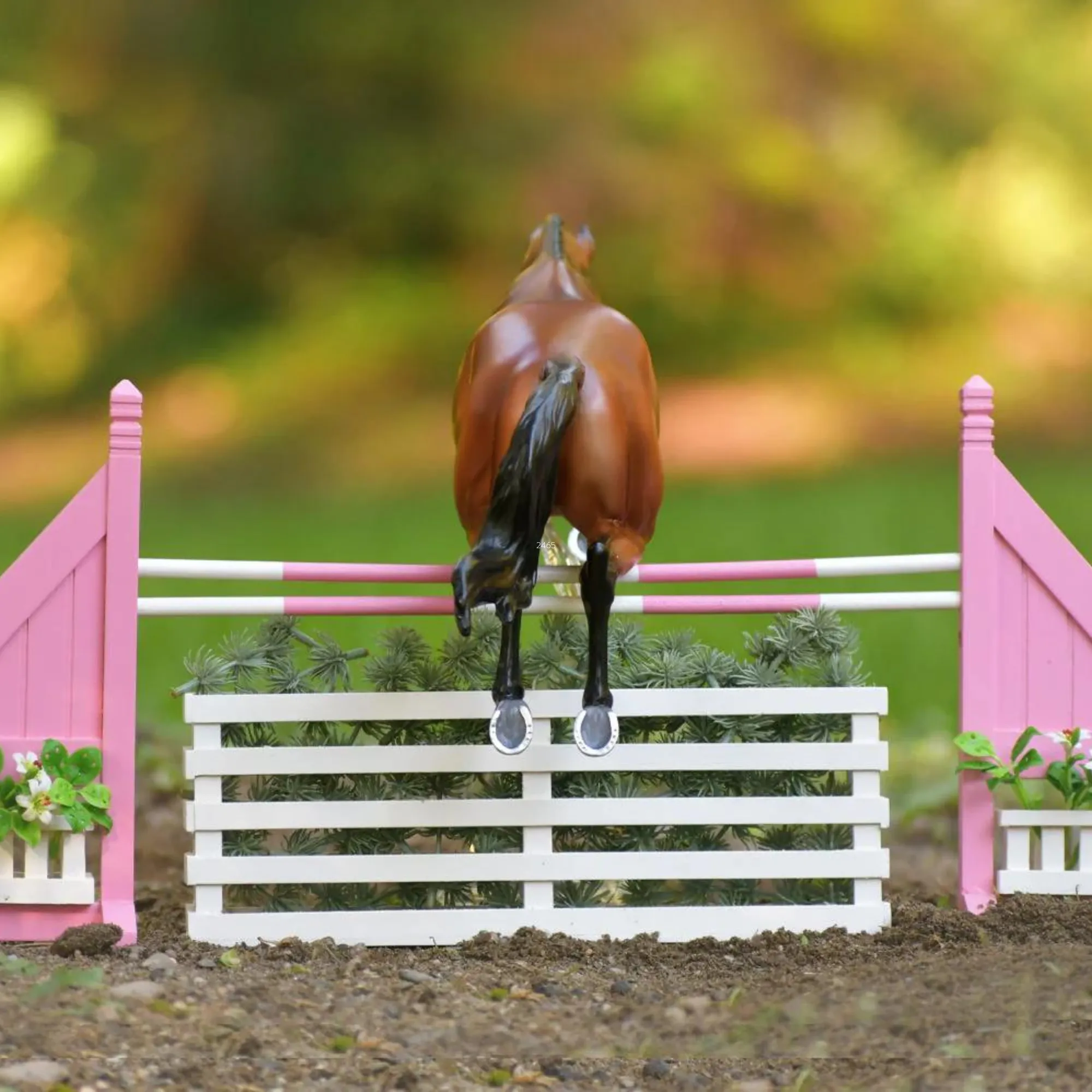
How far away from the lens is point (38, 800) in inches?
106

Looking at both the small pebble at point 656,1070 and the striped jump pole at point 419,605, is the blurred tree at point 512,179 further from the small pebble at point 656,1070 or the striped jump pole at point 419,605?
the small pebble at point 656,1070

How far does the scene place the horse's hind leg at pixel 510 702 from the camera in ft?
8.39

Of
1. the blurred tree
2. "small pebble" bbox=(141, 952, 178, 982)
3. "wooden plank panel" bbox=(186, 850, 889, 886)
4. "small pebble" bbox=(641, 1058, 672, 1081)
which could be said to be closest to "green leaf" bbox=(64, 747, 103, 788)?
"wooden plank panel" bbox=(186, 850, 889, 886)

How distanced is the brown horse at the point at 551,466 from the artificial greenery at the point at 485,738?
0.22 m

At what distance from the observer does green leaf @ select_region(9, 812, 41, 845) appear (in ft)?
8.92

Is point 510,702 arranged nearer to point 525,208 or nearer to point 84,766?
point 84,766

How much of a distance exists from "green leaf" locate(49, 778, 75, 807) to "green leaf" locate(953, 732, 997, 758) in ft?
5.21

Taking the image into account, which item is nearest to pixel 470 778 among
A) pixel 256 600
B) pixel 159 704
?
pixel 256 600

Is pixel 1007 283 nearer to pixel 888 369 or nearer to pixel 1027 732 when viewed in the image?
pixel 888 369

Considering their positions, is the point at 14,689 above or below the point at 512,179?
below

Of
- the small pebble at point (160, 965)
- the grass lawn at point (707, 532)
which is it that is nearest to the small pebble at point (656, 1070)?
the small pebble at point (160, 965)

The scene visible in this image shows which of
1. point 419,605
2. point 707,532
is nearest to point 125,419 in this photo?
point 419,605

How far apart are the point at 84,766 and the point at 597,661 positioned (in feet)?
3.06

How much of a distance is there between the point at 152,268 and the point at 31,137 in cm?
75
